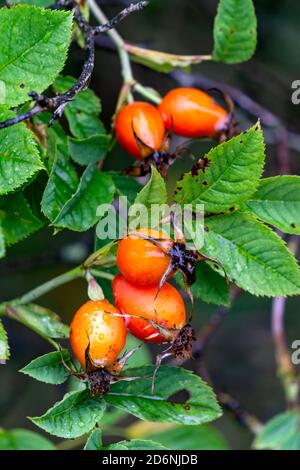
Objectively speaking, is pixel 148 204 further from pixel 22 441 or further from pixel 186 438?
pixel 186 438

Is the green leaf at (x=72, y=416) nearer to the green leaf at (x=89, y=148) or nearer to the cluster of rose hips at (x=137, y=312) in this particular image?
the cluster of rose hips at (x=137, y=312)

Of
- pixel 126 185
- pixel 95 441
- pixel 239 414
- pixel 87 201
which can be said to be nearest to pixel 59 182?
pixel 87 201

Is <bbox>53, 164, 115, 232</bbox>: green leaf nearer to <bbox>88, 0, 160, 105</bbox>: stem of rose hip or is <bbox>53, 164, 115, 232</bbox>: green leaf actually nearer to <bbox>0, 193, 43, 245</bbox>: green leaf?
<bbox>0, 193, 43, 245</bbox>: green leaf

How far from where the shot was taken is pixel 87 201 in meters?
1.40

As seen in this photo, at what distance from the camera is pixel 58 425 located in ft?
4.06

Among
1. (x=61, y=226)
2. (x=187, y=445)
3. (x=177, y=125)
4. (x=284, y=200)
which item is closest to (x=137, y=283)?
(x=61, y=226)

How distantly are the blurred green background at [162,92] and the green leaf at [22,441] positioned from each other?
3.37ft

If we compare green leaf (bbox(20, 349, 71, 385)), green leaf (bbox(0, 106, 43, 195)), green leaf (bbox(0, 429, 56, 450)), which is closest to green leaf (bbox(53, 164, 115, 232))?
green leaf (bbox(0, 106, 43, 195))

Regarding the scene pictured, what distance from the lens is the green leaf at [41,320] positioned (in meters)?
1.39

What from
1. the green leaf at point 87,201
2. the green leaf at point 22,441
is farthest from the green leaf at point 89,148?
the green leaf at point 22,441

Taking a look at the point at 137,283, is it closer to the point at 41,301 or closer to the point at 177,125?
the point at 177,125

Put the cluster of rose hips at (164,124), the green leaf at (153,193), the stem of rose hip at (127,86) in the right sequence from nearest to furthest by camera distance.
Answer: the green leaf at (153,193) → the cluster of rose hips at (164,124) → the stem of rose hip at (127,86)

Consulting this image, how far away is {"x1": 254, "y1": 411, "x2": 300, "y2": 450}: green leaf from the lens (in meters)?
2.12

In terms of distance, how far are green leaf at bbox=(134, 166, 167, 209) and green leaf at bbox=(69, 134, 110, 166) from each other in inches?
11.0
